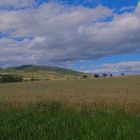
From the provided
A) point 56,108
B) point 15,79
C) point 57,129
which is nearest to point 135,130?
point 57,129

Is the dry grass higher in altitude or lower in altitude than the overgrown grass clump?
higher

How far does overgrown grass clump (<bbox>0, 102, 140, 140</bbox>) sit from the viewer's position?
8461 mm

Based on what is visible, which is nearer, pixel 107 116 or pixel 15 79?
pixel 107 116

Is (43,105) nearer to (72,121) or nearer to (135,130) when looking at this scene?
(72,121)

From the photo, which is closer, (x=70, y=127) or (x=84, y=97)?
(x=70, y=127)

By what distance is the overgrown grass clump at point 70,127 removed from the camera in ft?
27.8

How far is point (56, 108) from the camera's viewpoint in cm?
1324

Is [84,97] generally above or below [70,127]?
above

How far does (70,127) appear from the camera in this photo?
9.46 m

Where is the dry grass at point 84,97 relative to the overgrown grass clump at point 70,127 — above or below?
above

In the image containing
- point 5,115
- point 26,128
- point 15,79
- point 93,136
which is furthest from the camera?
point 15,79

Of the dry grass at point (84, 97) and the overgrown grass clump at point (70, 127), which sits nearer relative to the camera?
the overgrown grass clump at point (70, 127)

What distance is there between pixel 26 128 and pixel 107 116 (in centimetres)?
258

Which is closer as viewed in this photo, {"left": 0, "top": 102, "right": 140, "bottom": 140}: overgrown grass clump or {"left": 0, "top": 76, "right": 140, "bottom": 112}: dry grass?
{"left": 0, "top": 102, "right": 140, "bottom": 140}: overgrown grass clump
